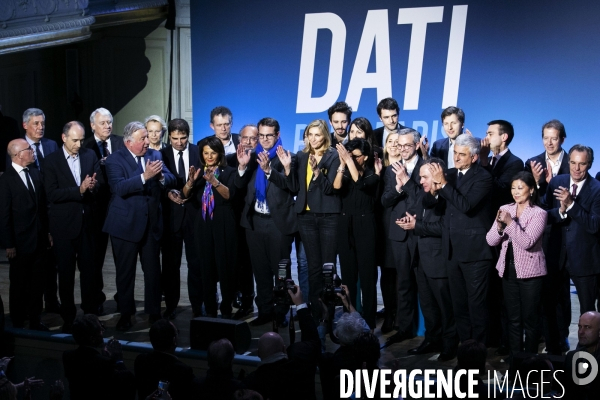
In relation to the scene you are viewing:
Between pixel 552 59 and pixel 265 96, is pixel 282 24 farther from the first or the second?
pixel 552 59

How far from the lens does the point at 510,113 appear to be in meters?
8.41

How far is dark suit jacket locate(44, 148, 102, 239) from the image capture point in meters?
6.32

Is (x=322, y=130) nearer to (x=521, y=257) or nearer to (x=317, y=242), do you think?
(x=317, y=242)

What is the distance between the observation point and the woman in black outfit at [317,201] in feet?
19.8

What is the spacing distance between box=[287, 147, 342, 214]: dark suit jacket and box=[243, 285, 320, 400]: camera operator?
1.95 m

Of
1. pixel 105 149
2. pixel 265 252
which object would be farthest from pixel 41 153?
pixel 265 252

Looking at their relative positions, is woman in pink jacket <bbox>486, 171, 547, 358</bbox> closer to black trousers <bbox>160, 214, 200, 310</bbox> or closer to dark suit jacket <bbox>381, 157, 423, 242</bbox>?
dark suit jacket <bbox>381, 157, 423, 242</bbox>

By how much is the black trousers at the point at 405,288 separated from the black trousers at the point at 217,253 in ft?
4.08

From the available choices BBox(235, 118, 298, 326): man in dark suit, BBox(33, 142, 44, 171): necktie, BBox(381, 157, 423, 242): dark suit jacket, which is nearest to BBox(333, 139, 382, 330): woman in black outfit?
BBox(381, 157, 423, 242): dark suit jacket

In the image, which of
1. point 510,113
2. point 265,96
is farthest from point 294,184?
point 265,96

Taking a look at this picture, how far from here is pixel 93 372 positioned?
4.21 m

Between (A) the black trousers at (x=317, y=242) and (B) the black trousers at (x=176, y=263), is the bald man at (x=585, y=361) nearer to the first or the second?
(A) the black trousers at (x=317, y=242)

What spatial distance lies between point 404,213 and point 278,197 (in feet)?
3.13

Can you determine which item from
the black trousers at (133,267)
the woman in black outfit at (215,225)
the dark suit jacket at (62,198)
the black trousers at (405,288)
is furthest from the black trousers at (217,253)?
the black trousers at (405,288)
